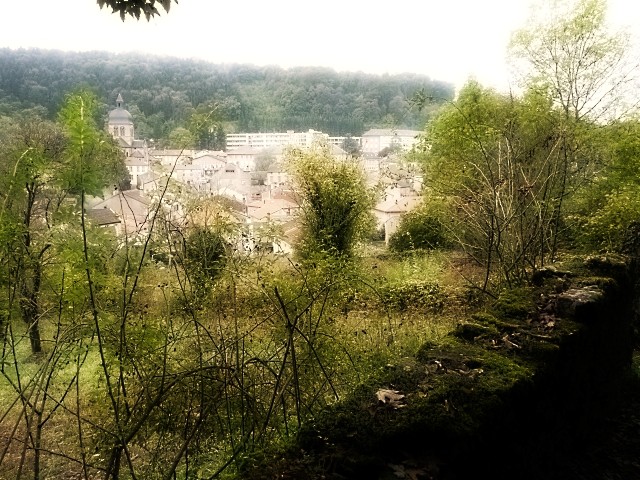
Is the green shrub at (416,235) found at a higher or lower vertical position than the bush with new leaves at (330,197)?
lower

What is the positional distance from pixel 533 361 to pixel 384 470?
151cm

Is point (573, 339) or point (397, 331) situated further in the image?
point (397, 331)

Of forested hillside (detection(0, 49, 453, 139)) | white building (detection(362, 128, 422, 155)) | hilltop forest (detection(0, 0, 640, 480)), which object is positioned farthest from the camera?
white building (detection(362, 128, 422, 155))

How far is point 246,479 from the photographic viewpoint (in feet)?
5.72

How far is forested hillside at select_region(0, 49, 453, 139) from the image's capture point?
777 centimetres

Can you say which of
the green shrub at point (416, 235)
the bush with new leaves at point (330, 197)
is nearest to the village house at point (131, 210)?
the bush with new leaves at point (330, 197)

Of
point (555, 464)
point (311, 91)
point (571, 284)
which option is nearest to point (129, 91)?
point (571, 284)

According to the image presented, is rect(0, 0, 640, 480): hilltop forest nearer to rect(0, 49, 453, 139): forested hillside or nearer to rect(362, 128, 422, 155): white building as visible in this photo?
rect(0, 49, 453, 139): forested hillside

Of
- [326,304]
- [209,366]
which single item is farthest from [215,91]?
[209,366]

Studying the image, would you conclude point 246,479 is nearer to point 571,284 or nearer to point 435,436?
point 435,436

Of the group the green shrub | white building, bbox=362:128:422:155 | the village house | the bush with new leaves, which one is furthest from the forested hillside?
the green shrub

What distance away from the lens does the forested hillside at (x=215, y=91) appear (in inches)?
306

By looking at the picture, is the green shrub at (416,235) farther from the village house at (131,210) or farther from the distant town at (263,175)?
the village house at (131,210)

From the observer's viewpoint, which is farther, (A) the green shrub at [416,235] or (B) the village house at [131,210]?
(A) the green shrub at [416,235]
